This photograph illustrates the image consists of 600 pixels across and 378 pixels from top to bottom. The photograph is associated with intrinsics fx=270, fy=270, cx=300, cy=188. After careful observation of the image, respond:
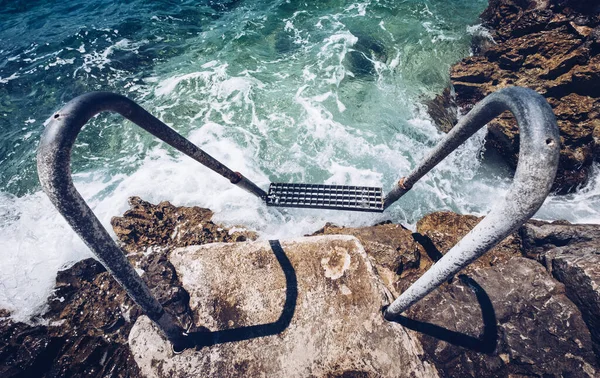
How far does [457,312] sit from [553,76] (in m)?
7.52

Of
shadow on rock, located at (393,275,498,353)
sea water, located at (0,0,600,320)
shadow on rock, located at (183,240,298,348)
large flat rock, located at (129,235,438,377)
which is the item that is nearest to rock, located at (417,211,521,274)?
shadow on rock, located at (393,275,498,353)

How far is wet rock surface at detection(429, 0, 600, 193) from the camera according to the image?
6.81 meters

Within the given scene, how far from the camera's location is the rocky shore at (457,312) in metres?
3.84

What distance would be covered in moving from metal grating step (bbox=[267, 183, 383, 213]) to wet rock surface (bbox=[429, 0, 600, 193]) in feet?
15.8

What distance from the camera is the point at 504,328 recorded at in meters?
4.02

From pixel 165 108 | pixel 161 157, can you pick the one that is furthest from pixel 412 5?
pixel 161 157

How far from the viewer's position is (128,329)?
4.54 meters

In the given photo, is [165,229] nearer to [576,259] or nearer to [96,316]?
[96,316]

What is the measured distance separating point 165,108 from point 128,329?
839 centimetres

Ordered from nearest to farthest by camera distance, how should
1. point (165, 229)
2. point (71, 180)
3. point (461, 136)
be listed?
point (71, 180) → point (461, 136) → point (165, 229)

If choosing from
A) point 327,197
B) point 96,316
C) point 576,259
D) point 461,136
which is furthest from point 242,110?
point 576,259

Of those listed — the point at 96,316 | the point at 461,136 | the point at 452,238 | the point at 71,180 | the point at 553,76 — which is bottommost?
the point at 96,316

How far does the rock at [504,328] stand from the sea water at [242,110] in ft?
10.4

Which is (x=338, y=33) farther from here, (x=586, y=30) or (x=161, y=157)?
(x=161, y=157)
